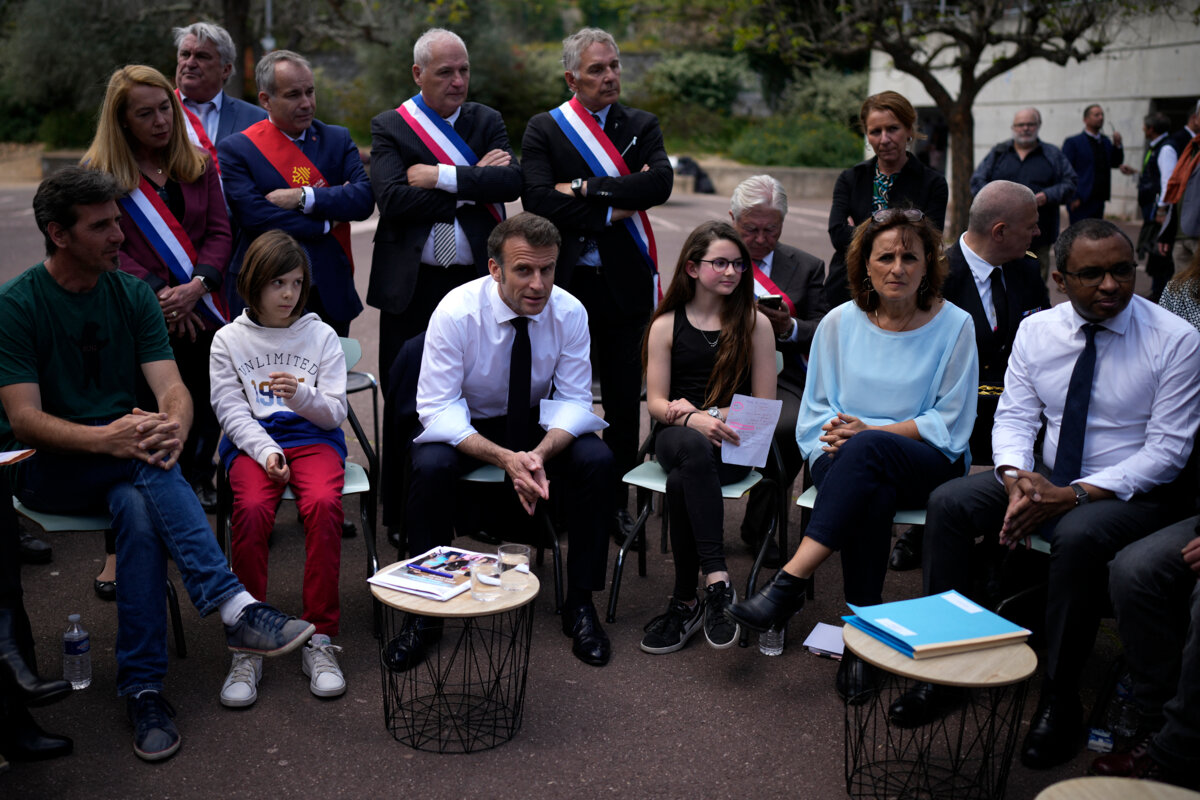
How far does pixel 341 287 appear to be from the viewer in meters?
5.34

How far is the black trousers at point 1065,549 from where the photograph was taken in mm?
3465

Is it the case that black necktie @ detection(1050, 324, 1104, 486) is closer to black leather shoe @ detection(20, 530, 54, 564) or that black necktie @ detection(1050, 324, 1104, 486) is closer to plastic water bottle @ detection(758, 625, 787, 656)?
plastic water bottle @ detection(758, 625, 787, 656)

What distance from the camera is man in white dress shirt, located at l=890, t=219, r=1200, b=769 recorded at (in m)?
3.50

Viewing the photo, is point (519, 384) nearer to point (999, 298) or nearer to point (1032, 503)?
point (1032, 503)

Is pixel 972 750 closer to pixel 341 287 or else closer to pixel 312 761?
pixel 312 761

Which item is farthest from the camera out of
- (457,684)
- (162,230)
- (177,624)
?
A: (162,230)

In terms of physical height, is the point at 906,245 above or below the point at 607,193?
below

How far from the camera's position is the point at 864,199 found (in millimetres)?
5633

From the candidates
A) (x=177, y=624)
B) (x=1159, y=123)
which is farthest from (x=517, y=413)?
(x=1159, y=123)

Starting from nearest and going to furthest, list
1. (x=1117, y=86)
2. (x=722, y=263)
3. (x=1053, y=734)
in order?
(x=1053, y=734) → (x=722, y=263) → (x=1117, y=86)

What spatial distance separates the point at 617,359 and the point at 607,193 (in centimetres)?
80

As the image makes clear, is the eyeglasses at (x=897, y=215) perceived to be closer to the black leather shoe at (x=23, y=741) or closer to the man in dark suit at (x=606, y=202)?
the man in dark suit at (x=606, y=202)

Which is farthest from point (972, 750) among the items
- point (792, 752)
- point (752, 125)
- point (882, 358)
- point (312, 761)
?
point (752, 125)

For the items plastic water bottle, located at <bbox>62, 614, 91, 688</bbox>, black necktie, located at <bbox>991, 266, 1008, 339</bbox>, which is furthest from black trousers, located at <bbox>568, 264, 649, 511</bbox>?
plastic water bottle, located at <bbox>62, 614, 91, 688</bbox>
